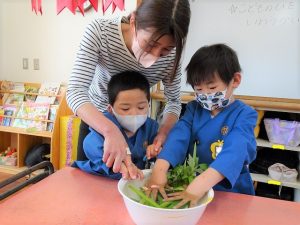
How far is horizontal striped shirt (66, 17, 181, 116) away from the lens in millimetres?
907

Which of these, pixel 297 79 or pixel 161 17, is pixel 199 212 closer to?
pixel 161 17

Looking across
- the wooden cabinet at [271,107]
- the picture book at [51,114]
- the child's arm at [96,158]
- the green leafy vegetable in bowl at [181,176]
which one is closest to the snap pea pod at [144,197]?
the green leafy vegetable in bowl at [181,176]

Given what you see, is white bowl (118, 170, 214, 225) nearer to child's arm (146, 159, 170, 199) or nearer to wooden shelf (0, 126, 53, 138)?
child's arm (146, 159, 170, 199)

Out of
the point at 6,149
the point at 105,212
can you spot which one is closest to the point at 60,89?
the point at 6,149

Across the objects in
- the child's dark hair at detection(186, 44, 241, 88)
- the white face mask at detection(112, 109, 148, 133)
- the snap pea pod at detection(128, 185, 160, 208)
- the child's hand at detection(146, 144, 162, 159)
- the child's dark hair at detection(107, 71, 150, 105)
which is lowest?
the snap pea pod at detection(128, 185, 160, 208)

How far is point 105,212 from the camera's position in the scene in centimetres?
69

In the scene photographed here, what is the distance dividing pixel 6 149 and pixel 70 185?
8.41 feet

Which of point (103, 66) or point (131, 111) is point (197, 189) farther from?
point (103, 66)

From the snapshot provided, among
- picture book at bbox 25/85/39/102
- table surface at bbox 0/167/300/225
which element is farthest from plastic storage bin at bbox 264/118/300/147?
picture book at bbox 25/85/39/102

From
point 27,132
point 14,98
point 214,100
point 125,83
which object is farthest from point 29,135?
point 214,100

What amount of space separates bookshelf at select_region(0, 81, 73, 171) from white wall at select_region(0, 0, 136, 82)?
15 centimetres

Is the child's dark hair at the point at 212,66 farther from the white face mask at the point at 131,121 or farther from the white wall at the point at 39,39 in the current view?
the white wall at the point at 39,39

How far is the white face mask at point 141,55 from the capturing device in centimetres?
88

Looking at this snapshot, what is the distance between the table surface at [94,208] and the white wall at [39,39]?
6.99 feet
